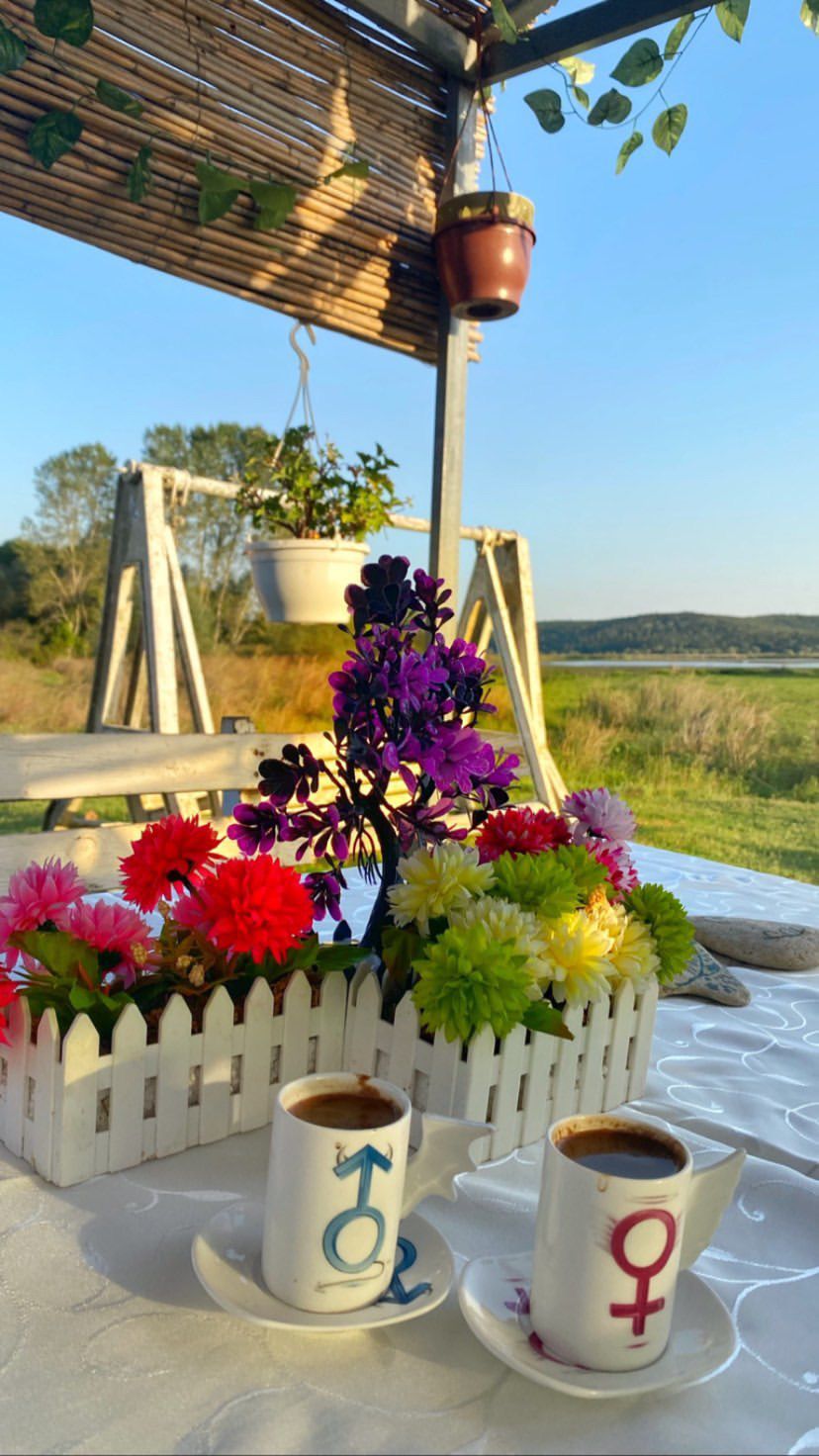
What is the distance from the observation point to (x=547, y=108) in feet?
4.73

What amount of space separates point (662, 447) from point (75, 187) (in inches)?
215

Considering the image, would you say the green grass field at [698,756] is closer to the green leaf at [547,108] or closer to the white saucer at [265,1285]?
the green leaf at [547,108]

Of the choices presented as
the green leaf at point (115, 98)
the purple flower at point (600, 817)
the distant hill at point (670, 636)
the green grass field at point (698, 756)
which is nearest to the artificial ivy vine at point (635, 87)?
the green leaf at point (115, 98)

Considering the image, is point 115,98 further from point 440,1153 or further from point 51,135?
point 440,1153

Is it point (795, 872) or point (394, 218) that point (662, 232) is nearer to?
point (795, 872)

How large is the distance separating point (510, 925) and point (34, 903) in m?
0.30

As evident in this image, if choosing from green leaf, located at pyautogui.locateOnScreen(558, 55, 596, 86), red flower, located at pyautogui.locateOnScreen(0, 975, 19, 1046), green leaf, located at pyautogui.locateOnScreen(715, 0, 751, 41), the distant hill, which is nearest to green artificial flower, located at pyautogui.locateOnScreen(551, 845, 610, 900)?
red flower, located at pyautogui.locateOnScreen(0, 975, 19, 1046)

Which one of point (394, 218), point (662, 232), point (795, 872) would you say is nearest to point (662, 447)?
point (662, 232)

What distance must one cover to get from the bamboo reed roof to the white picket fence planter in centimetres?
130

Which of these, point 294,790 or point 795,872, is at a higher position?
point 294,790

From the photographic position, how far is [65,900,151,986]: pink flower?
595 millimetres

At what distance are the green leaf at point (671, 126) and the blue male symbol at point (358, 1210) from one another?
1.45 metres

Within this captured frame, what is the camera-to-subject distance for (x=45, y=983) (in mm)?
567

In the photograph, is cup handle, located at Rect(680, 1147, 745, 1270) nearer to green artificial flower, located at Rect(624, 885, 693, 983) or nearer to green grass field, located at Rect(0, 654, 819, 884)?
green artificial flower, located at Rect(624, 885, 693, 983)
